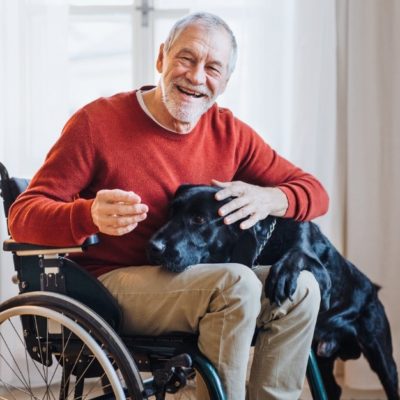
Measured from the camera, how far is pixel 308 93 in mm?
2576

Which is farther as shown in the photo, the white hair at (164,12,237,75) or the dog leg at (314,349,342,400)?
the dog leg at (314,349,342,400)

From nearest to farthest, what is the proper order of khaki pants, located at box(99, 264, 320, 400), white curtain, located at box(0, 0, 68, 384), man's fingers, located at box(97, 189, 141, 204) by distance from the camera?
man's fingers, located at box(97, 189, 141, 204) → khaki pants, located at box(99, 264, 320, 400) → white curtain, located at box(0, 0, 68, 384)

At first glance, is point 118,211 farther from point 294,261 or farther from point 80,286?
point 294,261

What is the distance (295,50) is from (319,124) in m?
0.29

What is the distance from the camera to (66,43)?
257 cm

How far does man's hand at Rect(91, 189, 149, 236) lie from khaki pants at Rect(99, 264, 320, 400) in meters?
0.19

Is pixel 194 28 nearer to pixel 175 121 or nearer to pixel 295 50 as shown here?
pixel 175 121

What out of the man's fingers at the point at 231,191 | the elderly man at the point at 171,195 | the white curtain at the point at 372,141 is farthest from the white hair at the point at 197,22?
the white curtain at the point at 372,141

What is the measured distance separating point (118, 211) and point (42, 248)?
0.24 metres

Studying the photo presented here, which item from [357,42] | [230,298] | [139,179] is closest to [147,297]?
[230,298]

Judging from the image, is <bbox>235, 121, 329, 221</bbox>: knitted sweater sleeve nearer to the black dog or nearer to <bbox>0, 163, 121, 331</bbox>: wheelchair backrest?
the black dog

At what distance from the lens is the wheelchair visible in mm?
1377

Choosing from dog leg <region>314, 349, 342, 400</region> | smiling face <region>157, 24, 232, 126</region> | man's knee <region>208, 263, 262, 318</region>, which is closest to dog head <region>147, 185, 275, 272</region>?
man's knee <region>208, 263, 262, 318</region>

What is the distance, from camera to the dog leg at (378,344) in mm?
1863
